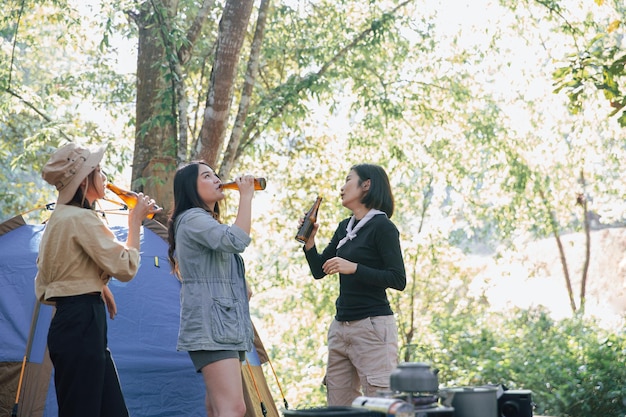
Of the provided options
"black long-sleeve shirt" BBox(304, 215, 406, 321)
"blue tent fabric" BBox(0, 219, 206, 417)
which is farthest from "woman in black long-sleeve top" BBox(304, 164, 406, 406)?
"blue tent fabric" BBox(0, 219, 206, 417)

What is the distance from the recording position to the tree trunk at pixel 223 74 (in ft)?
20.2

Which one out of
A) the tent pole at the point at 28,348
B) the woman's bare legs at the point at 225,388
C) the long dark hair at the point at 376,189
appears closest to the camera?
the woman's bare legs at the point at 225,388

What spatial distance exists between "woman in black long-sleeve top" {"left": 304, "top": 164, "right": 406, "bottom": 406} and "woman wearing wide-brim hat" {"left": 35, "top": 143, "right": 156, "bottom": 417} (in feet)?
3.24

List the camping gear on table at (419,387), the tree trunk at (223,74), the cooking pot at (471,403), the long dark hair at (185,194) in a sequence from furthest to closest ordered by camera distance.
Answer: the tree trunk at (223,74)
the long dark hair at (185,194)
the cooking pot at (471,403)
the camping gear on table at (419,387)

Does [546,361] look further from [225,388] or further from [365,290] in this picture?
[225,388]

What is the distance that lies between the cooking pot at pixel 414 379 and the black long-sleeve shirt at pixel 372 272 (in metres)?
1.50

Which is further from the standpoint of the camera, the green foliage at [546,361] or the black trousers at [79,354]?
the green foliage at [546,361]

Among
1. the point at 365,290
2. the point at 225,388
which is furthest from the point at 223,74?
the point at 225,388

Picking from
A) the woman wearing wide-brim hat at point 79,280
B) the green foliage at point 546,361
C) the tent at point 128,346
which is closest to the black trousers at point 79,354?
the woman wearing wide-brim hat at point 79,280

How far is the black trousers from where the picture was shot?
3.22 meters

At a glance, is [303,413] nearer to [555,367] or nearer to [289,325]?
[555,367]

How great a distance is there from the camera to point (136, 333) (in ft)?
16.2

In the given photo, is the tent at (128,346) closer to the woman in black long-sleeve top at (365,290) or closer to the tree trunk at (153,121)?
the woman in black long-sleeve top at (365,290)

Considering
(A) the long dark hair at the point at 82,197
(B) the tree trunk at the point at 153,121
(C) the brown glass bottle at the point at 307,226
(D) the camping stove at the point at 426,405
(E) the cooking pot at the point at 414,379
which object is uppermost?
(B) the tree trunk at the point at 153,121
